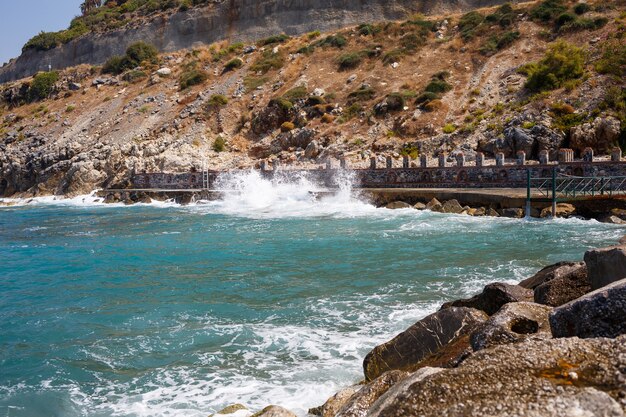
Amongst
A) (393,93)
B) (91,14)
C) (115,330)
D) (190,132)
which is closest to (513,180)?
(393,93)

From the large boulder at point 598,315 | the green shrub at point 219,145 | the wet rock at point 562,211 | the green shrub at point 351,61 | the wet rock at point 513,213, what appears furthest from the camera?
the green shrub at point 351,61

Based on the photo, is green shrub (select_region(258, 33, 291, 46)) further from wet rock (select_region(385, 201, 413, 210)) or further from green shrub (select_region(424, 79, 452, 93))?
wet rock (select_region(385, 201, 413, 210))

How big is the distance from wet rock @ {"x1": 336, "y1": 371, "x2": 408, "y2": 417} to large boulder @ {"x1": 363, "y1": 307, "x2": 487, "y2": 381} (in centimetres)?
126

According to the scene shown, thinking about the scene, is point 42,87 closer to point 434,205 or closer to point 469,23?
point 469,23

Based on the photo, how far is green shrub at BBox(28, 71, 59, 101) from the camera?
61.1 metres

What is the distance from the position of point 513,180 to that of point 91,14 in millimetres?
74711

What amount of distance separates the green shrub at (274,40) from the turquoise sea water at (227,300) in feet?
125

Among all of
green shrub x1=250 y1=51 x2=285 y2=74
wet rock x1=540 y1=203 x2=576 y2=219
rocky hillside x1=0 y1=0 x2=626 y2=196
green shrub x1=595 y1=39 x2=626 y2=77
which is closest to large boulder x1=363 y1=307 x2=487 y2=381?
wet rock x1=540 y1=203 x2=576 y2=219

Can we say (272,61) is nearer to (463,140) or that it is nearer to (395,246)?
(463,140)

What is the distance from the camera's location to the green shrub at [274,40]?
56.2 meters

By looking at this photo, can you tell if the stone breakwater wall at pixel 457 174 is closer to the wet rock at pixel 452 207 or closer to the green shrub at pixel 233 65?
the wet rock at pixel 452 207

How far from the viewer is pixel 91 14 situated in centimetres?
8119

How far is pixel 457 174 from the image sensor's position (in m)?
27.3

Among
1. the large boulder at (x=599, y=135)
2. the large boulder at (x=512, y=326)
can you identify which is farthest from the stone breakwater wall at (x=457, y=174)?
the large boulder at (x=512, y=326)
